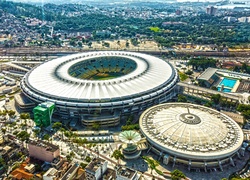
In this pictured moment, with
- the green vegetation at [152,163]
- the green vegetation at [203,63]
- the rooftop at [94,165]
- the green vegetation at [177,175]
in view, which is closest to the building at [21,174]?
the rooftop at [94,165]

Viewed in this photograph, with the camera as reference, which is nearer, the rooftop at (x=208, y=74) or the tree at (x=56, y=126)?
the tree at (x=56, y=126)

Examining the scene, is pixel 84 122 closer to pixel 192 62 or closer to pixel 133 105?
pixel 133 105

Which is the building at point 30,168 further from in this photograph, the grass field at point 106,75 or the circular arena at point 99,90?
the grass field at point 106,75

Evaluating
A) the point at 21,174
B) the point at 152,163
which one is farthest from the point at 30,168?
the point at 152,163

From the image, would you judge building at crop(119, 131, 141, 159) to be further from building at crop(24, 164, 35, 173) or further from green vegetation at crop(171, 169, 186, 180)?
building at crop(24, 164, 35, 173)

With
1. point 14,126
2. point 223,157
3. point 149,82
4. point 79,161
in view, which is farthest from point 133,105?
point 14,126

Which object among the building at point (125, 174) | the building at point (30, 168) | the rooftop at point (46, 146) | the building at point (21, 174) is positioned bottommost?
the building at point (21, 174)
